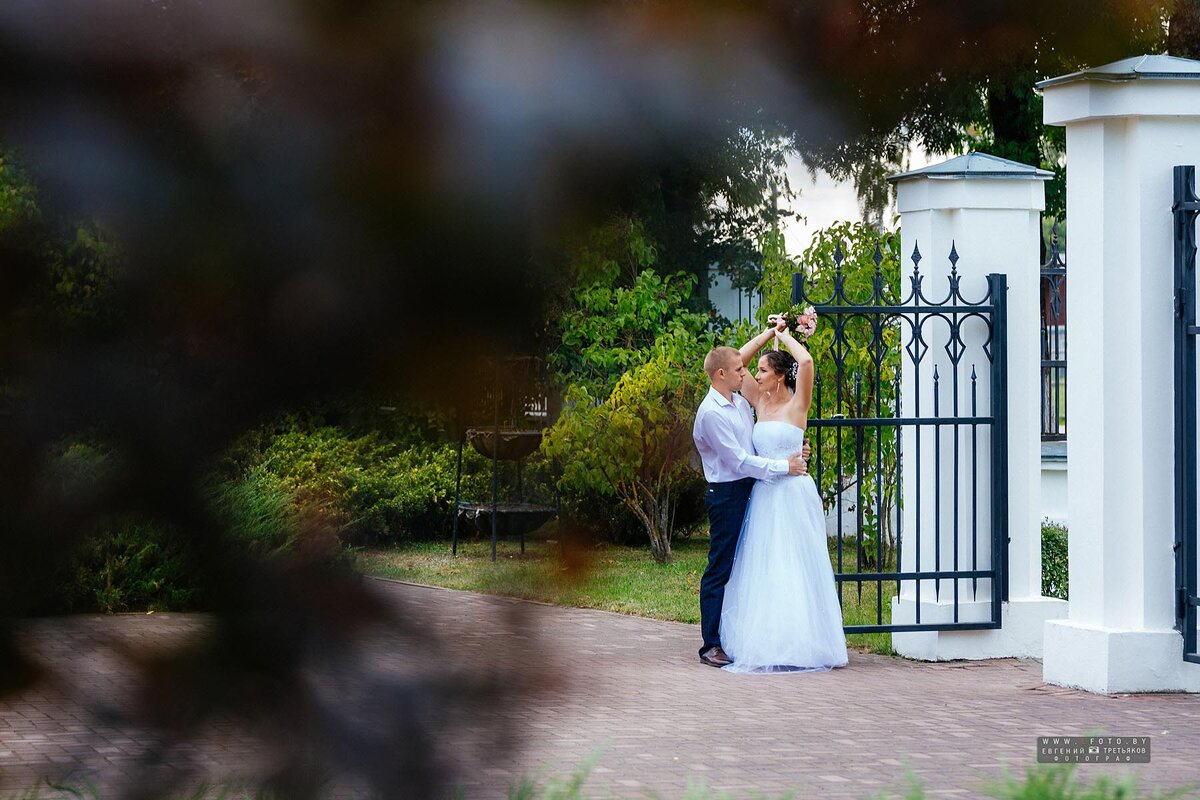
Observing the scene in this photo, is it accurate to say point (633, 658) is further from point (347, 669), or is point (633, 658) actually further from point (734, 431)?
point (347, 669)

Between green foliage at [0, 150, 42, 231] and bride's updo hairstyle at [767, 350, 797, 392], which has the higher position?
green foliage at [0, 150, 42, 231]

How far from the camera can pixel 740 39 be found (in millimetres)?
1354

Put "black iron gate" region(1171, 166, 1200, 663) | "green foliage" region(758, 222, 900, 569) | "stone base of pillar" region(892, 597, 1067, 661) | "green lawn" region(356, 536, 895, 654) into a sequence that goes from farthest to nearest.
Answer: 1. "green foliage" region(758, 222, 900, 569)
2. "stone base of pillar" region(892, 597, 1067, 661)
3. "black iron gate" region(1171, 166, 1200, 663)
4. "green lawn" region(356, 536, 895, 654)

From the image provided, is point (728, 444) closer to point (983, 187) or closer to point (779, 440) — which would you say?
point (779, 440)

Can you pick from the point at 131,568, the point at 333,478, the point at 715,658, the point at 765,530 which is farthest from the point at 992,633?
the point at 131,568

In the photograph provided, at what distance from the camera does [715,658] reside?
785cm

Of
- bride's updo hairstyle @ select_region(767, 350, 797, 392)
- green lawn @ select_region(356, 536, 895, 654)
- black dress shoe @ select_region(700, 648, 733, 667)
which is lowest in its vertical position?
black dress shoe @ select_region(700, 648, 733, 667)

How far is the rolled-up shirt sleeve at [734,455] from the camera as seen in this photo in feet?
25.6

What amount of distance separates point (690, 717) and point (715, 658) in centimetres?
146

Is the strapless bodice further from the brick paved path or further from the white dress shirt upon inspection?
the brick paved path

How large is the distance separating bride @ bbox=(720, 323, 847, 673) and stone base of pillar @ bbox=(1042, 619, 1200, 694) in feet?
4.41

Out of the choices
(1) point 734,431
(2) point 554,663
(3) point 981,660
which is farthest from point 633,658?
(2) point 554,663

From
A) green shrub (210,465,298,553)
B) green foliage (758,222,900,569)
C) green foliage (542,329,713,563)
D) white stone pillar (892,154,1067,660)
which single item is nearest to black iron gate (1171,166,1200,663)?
white stone pillar (892,154,1067,660)

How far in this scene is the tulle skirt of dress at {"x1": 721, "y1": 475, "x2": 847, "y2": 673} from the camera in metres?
7.61
